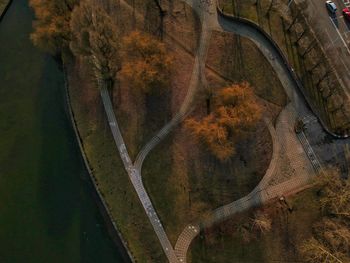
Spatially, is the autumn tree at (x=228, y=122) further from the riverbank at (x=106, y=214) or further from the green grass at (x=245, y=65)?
the riverbank at (x=106, y=214)

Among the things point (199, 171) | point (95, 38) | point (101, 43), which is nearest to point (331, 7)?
point (199, 171)

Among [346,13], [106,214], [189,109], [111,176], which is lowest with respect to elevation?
[106,214]

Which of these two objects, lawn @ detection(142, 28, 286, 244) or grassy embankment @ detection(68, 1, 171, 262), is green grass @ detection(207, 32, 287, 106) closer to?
lawn @ detection(142, 28, 286, 244)

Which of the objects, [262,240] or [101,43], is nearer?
[262,240]

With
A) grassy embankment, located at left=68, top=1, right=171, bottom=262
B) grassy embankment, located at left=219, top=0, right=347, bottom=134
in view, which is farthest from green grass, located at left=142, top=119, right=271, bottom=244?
grassy embankment, located at left=219, top=0, right=347, bottom=134

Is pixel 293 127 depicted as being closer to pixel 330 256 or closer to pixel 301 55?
pixel 301 55

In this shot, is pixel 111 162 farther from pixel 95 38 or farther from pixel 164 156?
pixel 95 38
